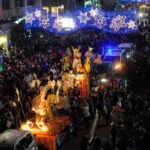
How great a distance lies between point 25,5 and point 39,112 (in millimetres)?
25123

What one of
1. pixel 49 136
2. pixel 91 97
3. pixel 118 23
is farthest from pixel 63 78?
pixel 118 23

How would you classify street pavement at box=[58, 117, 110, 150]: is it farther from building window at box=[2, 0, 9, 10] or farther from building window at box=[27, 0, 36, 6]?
building window at box=[27, 0, 36, 6]

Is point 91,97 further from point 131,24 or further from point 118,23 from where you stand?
point 118,23

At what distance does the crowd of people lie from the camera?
9133 millimetres

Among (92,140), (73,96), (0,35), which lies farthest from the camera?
(0,35)

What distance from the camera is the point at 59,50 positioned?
2428 centimetres

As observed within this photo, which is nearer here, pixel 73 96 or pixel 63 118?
pixel 63 118

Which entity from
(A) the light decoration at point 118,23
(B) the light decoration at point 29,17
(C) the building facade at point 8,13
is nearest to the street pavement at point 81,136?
(A) the light decoration at point 118,23

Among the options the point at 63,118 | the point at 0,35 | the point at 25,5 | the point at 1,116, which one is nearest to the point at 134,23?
the point at 63,118

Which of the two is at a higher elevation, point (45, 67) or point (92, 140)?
point (45, 67)

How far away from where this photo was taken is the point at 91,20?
19.6 m

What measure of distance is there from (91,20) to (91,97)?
25.2 feet

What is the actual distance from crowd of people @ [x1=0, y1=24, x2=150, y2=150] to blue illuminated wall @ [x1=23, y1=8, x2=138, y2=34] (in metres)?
3.02

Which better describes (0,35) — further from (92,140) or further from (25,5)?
(92,140)
